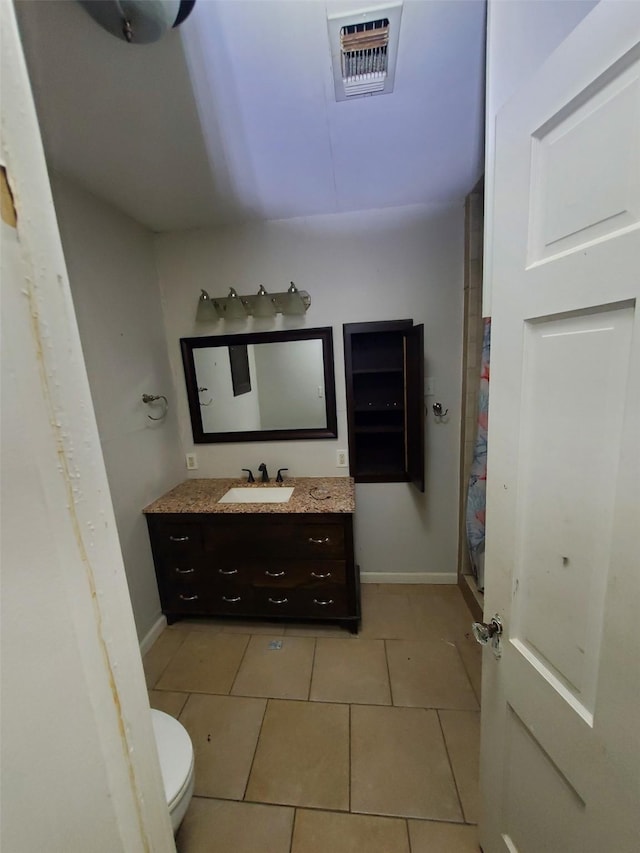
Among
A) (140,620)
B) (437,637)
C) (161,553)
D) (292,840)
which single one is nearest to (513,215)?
(292,840)

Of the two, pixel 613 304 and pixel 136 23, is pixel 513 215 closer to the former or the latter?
pixel 613 304

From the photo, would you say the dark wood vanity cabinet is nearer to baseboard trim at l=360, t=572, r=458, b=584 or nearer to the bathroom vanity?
the bathroom vanity

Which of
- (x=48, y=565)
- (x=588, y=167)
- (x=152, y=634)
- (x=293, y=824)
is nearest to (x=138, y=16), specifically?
(x=588, y=167)

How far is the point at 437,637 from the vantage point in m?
1.85

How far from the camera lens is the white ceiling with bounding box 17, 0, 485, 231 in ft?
2.90

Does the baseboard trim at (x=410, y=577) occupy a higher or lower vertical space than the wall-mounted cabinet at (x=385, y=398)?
lower

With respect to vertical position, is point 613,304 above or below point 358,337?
below

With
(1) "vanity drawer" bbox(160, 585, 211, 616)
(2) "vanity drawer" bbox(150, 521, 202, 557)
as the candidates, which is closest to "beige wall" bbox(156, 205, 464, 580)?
(2) "vanity drawer" bbox(150, 521, 202, 557)

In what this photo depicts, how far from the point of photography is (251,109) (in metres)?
1.13

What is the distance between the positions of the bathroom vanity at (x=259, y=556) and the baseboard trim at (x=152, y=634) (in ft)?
0.24

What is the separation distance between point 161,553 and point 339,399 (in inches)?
57.4

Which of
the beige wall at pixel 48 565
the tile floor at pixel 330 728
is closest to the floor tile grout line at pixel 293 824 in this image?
the tile floor at pixel 330 728

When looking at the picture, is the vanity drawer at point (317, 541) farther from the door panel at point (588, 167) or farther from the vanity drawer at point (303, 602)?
the door panel at point (588, 167)

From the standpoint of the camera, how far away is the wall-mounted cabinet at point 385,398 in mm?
1966
